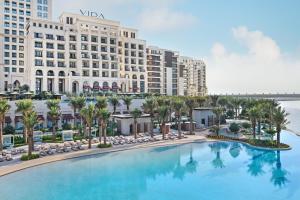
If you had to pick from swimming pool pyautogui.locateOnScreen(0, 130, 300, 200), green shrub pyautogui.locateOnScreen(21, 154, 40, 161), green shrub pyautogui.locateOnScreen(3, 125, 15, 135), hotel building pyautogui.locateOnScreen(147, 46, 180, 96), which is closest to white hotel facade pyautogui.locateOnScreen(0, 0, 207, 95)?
hotel building pyautogui.locateOnScreen(147, 46, 180, 96)

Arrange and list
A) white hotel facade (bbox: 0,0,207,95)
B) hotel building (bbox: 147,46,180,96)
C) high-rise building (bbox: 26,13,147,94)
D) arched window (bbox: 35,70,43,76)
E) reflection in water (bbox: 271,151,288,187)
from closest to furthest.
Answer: reflection in water (bbox: 271,151,288,187) < arched window (bbox: 35,70,43,76) < high-rise building (bbox: 26,13,147,94) < white hotel facade (bbox: 0,0,207,95) < hotel building (bbox: 147,46,180,96)

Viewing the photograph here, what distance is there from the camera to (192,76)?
522 feet

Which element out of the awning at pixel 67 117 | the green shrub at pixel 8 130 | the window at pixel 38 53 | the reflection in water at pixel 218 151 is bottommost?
the reflection in water at pixel 218 151

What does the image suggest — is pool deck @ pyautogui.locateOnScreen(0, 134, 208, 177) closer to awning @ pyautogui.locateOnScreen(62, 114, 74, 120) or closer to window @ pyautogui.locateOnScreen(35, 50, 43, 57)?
awning @ pyautogui.locateOnScreen(62, 114, 74, 120)

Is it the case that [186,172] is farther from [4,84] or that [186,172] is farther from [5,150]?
[4,84]

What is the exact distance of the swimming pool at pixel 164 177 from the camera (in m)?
23.4

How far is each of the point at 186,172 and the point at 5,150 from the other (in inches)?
895

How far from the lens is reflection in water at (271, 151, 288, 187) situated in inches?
1052

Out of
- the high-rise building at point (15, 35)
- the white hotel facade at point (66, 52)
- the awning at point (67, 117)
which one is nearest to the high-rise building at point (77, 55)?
the white hotel facade at point (66, 52)

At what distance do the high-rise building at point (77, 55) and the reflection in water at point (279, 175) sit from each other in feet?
197

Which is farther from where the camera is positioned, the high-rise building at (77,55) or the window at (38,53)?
the high-rise building at (77,55)

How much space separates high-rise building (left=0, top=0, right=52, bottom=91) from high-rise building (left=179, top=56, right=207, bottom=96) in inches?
2880

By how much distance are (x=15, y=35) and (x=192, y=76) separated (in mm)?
94741

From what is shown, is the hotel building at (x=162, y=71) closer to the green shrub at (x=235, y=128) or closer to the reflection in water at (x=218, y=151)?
the green shrub at (x=235, y=128)
